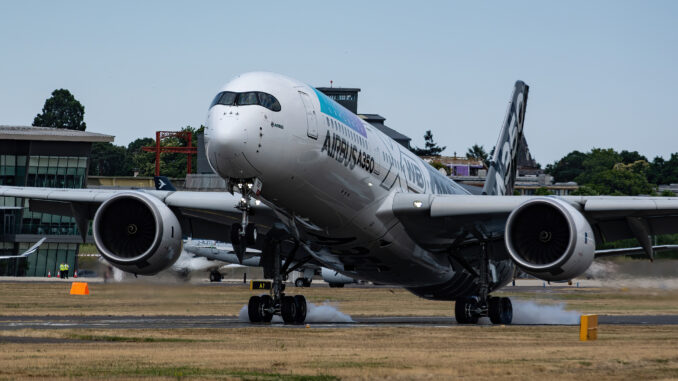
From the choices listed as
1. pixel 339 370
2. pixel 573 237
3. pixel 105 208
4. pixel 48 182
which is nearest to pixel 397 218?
pixel 573 237

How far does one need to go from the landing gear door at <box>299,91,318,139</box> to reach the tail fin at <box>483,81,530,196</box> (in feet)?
49.2

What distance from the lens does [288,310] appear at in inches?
1081

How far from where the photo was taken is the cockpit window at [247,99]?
2225 centimetres

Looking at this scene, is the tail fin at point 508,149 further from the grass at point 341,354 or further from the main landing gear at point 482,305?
the grass at point 341,354

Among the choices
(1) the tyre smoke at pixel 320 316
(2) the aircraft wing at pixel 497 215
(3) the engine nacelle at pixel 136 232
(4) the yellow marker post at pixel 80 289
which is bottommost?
(4) the yellow marker post at pixel 80 289

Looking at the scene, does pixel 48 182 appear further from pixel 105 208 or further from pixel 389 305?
pixel 105 208

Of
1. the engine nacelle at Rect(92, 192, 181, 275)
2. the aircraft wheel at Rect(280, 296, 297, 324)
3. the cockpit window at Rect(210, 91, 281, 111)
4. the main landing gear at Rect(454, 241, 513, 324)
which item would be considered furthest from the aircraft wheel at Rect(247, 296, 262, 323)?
the cockpit window at Rect(210, 91, 281, 111)

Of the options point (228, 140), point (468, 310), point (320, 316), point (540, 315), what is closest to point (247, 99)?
point (228, 140)

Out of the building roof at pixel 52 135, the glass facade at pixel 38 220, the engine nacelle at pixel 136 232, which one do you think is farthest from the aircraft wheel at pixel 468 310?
the building roof at pixel 52 135

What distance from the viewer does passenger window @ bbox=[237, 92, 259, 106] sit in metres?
22.2

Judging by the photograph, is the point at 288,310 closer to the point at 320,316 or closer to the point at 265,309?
the point at 265,309

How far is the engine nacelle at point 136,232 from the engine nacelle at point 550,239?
27.5ft

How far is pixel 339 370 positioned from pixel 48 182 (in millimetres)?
98237

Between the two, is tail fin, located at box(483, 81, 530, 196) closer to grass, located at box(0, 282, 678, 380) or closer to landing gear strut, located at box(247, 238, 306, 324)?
landing gear strut, located at box(247, 238, 306, 324)
